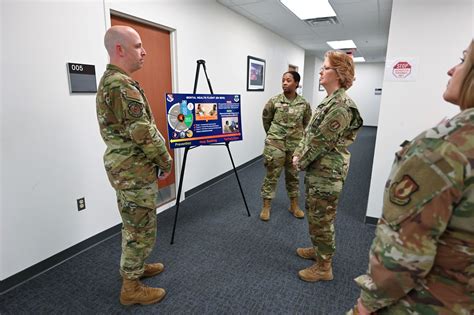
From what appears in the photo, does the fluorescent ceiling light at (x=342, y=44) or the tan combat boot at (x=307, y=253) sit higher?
the fluorescent ceiling light at (x=342, y=44)

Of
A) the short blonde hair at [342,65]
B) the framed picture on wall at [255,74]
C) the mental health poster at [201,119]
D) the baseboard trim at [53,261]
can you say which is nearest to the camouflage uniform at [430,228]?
the short blonde hair at [342,65]

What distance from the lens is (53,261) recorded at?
1.96 metres

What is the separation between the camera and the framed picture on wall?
4469 millimetres

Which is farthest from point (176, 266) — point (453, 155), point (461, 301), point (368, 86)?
point (368, 86)

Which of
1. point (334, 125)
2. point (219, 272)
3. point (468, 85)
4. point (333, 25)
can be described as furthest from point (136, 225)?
point (333, 25)

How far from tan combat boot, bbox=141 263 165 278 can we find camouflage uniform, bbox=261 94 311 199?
132cm

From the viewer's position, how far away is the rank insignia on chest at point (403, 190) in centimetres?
60

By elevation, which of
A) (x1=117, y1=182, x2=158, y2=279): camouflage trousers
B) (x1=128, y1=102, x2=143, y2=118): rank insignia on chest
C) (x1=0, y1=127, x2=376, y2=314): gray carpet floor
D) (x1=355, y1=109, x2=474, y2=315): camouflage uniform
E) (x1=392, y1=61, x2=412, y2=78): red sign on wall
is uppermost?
(x1=392, y1=61, x2=412, y2=78): red sign on wall

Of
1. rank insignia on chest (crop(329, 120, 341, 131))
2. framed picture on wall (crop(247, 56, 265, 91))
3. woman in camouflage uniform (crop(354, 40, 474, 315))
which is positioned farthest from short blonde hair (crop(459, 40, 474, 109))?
framed picture on wall (crop(247, 56, 265, 91))

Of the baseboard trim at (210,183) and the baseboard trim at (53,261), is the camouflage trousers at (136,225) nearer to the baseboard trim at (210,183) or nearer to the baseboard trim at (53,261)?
the baseboard trim at (53,261)

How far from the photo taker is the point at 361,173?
450 centimetres

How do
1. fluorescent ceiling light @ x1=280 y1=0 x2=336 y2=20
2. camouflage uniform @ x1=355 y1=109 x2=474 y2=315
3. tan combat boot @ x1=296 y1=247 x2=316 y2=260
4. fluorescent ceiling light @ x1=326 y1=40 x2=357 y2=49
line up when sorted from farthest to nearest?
1. fluorescent ceiling light @ x1=326 y1=40 x2=357 y2=49
2. fluorescent ceiling light @ x1=280 y1=0 x2=336 y2=20
3. tan combat boot @ x1=296 y1=247 x2=316 y2=260
4. camouflage uniform @ x1=355 y1=109 x2=474 y2=315

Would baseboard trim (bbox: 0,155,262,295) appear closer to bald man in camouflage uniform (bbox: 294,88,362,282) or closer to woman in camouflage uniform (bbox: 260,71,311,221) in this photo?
woman in camouflage uniform (bbox: 260,71,311,221)

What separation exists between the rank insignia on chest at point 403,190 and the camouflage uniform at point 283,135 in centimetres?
209
